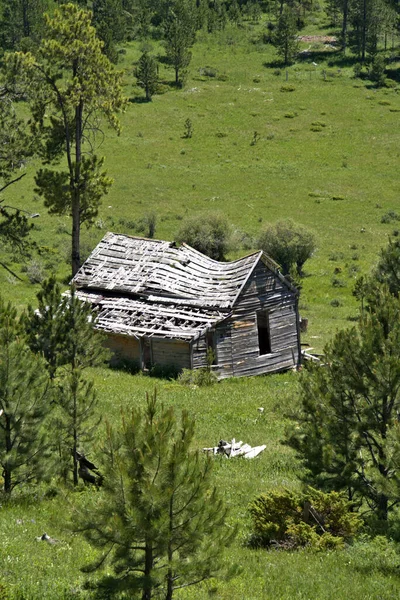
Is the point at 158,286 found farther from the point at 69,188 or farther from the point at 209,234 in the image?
the point at 209,234

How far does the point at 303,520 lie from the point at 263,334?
20460mm

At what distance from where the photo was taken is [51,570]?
36.4 ft

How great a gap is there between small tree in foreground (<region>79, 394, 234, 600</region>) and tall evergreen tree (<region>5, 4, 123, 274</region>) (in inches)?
954

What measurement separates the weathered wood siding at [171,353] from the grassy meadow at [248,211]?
1.59 meters

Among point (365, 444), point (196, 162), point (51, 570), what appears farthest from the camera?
point (196, 162)

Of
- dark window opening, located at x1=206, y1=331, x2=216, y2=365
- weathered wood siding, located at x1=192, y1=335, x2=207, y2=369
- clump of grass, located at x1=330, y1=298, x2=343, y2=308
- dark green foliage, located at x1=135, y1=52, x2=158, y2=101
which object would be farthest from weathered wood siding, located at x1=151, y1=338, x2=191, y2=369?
dark green foliage, located at x1=135, y1=52, x2=158, y2=101

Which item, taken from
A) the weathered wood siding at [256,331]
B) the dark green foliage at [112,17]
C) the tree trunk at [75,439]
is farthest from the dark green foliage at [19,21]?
the tree trunk at [75,439]

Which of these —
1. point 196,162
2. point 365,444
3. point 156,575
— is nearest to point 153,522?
point 156,575

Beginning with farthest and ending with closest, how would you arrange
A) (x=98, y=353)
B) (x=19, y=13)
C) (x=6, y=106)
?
(x=19, y=13)
(x=6, y=106)
(x=98, y=353)

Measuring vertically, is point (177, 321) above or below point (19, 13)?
below

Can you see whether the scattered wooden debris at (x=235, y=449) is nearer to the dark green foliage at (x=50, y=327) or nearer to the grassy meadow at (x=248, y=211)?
the grassy meadow at (x=248, y=211)

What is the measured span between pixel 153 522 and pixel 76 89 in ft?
87.1

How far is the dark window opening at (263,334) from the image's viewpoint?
33.7 m

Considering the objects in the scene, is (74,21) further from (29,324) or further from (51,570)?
(51,570)
